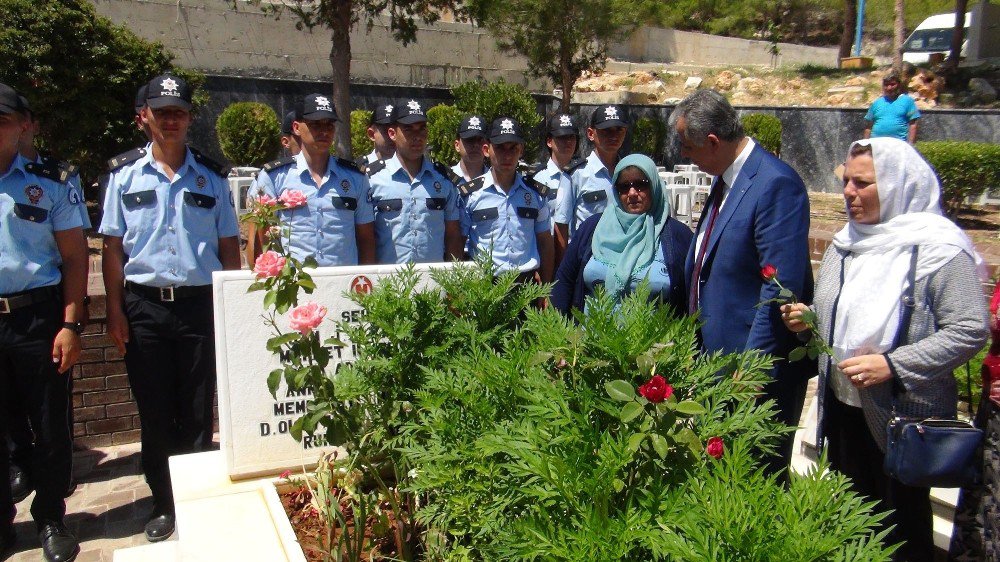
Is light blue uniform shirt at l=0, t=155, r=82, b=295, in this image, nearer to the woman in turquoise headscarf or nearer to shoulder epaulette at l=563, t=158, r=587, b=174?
the woman in turquoise headscarf

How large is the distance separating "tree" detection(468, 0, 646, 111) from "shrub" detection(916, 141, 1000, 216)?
7.82m

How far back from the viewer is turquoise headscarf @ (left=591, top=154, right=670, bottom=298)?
9.67ft

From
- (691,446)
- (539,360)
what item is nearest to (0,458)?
(539,360)

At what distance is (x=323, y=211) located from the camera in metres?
3.85

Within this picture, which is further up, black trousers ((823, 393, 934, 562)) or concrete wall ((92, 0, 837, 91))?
concrete wall ((92, 0, 837, 91))

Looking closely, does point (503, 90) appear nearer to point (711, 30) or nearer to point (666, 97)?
point (666, 97)

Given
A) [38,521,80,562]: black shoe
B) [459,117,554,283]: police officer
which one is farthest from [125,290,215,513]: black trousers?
[459,117,554,283]: police officer

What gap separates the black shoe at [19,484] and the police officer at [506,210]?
2369 mm

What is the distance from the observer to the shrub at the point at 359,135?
44.2 ft

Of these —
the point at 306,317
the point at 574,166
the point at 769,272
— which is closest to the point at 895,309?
the point at 769,272

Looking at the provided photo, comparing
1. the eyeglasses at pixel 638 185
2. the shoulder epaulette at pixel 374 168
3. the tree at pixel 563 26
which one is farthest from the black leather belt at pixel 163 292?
the tree at pixel 563 26

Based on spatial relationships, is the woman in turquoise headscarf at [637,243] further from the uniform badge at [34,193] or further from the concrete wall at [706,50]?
the concrete wall at [706,50]

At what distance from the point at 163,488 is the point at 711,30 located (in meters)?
35.1

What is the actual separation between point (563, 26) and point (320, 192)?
43.6 feet
